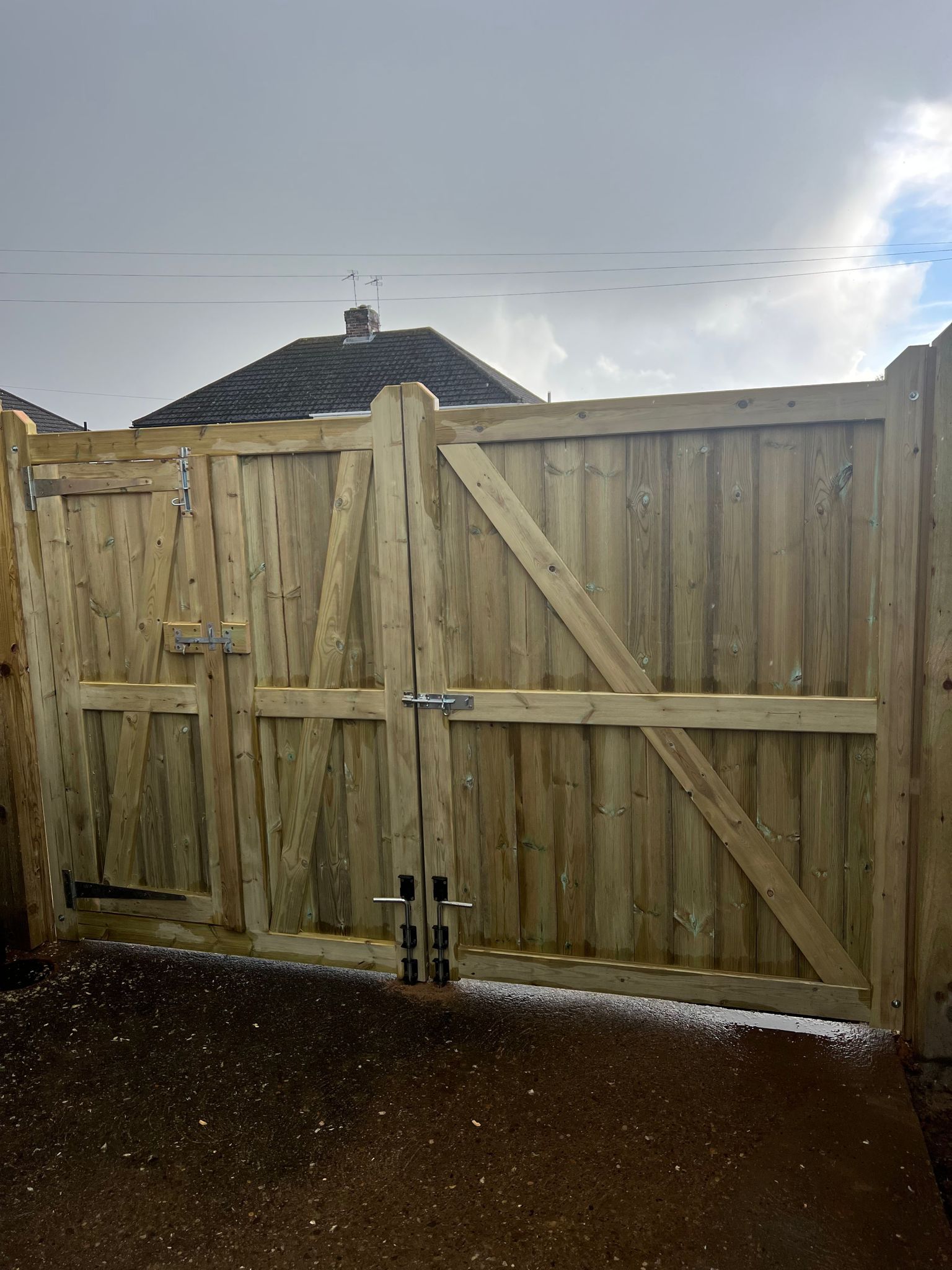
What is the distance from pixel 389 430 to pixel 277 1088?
2275 millimetres

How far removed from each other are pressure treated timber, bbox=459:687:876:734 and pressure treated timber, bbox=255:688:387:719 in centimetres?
32

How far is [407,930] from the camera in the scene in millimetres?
3174

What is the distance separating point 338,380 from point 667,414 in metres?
14.0

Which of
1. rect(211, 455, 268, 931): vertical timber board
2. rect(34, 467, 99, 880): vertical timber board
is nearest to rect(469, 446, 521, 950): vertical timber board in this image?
rect(211, 455, 268, 931): vertical timber board

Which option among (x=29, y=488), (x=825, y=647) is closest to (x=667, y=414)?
(x=825, y=647)

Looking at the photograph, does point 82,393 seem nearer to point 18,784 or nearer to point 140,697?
point 18,784

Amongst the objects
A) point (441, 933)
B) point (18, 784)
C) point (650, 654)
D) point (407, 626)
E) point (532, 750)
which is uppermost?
point (407, 626)

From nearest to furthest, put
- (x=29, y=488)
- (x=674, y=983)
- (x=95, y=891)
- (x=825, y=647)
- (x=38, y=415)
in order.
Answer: (x=825, y=647), (x=674, y=983), (x=29, y=488), (x=95, y=891), (x=38, y=415)

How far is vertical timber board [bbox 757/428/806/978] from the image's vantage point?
2598 mm

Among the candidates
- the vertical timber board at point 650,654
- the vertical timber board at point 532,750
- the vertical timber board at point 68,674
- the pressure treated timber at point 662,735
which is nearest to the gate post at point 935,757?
the pressure treated timber at point 662,735

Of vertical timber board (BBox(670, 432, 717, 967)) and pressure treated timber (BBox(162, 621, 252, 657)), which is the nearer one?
vertical timber board (BBox(670, 432, 717, 967))

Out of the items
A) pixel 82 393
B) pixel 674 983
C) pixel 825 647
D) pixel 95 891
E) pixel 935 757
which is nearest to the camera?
pixel 935 757

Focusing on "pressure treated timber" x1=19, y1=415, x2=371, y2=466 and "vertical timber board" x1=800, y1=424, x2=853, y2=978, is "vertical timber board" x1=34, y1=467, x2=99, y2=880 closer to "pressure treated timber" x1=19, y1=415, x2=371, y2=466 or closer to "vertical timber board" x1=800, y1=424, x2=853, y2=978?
"pressure treated timber" x1=19, y1=415, x2=371, y2=466

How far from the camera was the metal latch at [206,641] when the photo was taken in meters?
3.26
